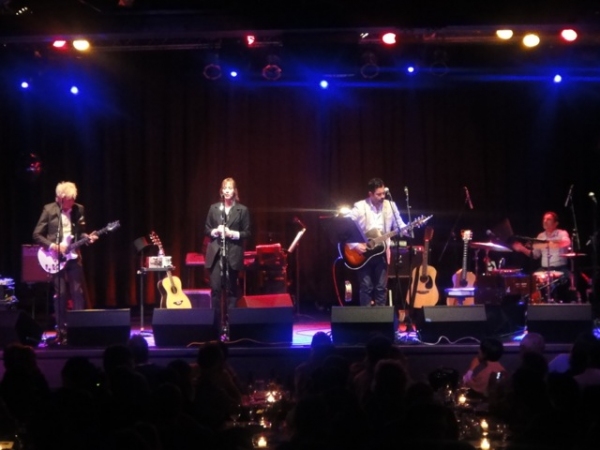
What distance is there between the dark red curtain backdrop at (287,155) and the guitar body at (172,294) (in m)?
2.28

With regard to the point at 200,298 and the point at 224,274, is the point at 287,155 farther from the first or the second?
the point at 224,274

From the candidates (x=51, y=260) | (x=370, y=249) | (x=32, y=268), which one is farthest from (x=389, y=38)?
(x=32, y=268)

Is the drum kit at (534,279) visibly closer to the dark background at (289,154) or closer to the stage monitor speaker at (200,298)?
the dark background at (289,154)

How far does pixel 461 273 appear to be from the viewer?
44.6 ft

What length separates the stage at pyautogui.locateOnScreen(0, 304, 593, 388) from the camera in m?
9.87

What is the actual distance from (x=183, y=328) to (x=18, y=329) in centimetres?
198

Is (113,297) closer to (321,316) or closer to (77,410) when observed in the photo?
(321,316)

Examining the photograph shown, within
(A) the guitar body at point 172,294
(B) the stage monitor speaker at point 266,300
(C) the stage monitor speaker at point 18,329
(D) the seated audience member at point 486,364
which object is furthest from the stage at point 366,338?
(A) the guitar body at point 172,294

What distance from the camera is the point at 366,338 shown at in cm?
998

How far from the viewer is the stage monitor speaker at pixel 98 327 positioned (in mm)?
10070

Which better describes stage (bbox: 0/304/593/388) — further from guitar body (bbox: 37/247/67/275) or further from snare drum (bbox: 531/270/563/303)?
snare drum (bbox: 531/270/563/303)

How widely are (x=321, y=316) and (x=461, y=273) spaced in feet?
8.07

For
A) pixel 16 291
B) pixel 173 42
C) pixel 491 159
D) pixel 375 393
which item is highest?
pixel 173 42

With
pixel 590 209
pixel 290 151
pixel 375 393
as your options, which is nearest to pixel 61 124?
pixel 290 151
